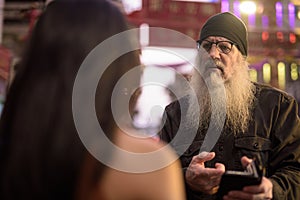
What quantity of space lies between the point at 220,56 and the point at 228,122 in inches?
14.5

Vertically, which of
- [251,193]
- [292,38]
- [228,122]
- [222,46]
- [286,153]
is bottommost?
[251,193]

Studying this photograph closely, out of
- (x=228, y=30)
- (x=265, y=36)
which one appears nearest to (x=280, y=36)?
(x=265, y=36)

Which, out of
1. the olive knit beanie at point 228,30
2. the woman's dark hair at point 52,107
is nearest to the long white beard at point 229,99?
the olive knit beanie at point 228,30

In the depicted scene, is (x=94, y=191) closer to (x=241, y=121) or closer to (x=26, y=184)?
(x=26, y=184)

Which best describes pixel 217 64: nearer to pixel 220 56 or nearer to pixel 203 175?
pixel 220 56

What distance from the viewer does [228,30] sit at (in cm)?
248

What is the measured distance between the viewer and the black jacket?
82.9 inches

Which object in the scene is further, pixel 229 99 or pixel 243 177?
Result: pixel 229 99

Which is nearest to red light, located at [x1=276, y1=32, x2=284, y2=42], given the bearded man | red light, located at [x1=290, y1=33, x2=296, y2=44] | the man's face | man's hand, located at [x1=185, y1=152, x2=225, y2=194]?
red light, located at [x1=290, y1=33, x2=296, y2=44]

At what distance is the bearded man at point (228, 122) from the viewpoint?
2.07m

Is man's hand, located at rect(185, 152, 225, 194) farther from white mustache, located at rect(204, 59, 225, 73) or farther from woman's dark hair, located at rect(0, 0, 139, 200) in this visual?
woman's dark hair, located at rect(0, 0, 139, 200)

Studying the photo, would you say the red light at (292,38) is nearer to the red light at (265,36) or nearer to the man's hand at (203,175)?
the red light at (265,36)

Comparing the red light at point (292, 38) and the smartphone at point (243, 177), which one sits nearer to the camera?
the smartphone at point (243, 177)

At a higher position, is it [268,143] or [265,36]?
[265,36]
